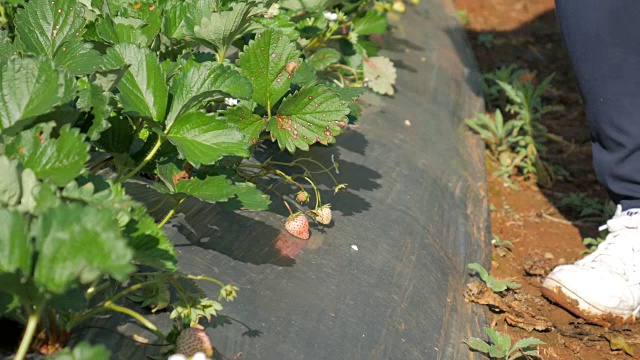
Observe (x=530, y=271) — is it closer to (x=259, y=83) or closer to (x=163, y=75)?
(x=259, y=83)

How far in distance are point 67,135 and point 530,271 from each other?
1742 mm

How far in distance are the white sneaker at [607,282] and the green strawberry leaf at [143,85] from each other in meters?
1.36

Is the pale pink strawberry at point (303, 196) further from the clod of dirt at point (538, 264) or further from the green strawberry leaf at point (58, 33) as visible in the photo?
the clod of dirt at point (538, 264)

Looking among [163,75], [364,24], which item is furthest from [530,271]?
[163,75]

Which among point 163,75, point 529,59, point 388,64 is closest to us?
point 163,75

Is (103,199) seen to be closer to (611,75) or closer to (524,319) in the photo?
(524,319)

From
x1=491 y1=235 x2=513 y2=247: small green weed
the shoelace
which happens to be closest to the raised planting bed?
x1=491 y1=235 x2=513 y2=247: small green weed

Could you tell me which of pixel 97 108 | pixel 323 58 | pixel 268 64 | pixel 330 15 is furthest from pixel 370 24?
pixel 97 108

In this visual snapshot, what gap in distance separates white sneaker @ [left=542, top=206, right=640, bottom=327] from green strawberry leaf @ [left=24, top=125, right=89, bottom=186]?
1.58 m

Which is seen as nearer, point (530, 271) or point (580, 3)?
point (580, 3)

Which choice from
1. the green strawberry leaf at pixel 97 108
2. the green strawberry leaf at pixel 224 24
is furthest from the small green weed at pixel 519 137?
the green strawberry leaf at pixel 97 108

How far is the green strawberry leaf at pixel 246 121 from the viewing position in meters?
1.92

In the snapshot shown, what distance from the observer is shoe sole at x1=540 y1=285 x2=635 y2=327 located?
7.95ft

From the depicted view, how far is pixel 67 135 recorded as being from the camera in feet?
4.46
